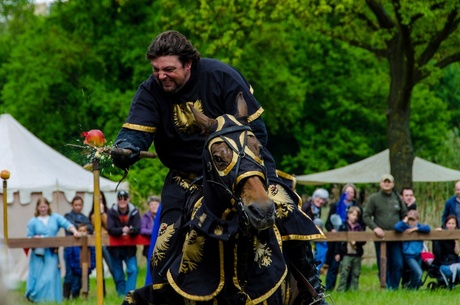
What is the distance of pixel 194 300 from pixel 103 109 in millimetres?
28815

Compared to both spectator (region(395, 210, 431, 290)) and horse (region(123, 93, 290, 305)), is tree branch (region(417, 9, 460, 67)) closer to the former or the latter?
spectator (region(395, 210, 431, 290))

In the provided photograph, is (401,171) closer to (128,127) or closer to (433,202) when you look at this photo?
(433,202)

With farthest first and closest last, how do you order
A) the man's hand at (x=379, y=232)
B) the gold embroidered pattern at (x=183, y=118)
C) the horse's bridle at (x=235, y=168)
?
the man's hand at (x=379, y=232) < the gold embroidered pattern at (x=183, y=118) < the horse's bridle at (x=235, y=168)

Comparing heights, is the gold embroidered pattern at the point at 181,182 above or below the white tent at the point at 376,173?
below

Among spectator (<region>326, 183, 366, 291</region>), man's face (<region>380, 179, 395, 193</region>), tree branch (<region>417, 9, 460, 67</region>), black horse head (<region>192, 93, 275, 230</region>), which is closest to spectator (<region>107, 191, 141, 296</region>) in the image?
spectator (<region>326, 183, 366, 291</region>)

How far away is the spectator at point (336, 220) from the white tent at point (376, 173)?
11254mm

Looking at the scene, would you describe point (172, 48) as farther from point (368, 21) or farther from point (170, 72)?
point (368, 21)

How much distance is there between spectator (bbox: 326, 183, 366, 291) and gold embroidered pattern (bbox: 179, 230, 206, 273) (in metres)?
9.77

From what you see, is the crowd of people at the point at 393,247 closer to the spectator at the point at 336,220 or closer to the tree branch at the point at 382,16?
the spectator at the point at 336,220

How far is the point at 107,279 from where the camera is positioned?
22547 millimetres

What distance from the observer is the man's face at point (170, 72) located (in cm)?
639

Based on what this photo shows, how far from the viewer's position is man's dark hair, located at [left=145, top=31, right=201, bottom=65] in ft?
20.9

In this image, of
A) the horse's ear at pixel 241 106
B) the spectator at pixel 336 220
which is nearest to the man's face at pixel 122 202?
the spectator at pixel 336 220

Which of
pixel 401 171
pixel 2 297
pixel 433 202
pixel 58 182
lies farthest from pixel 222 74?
pixel 433 202
